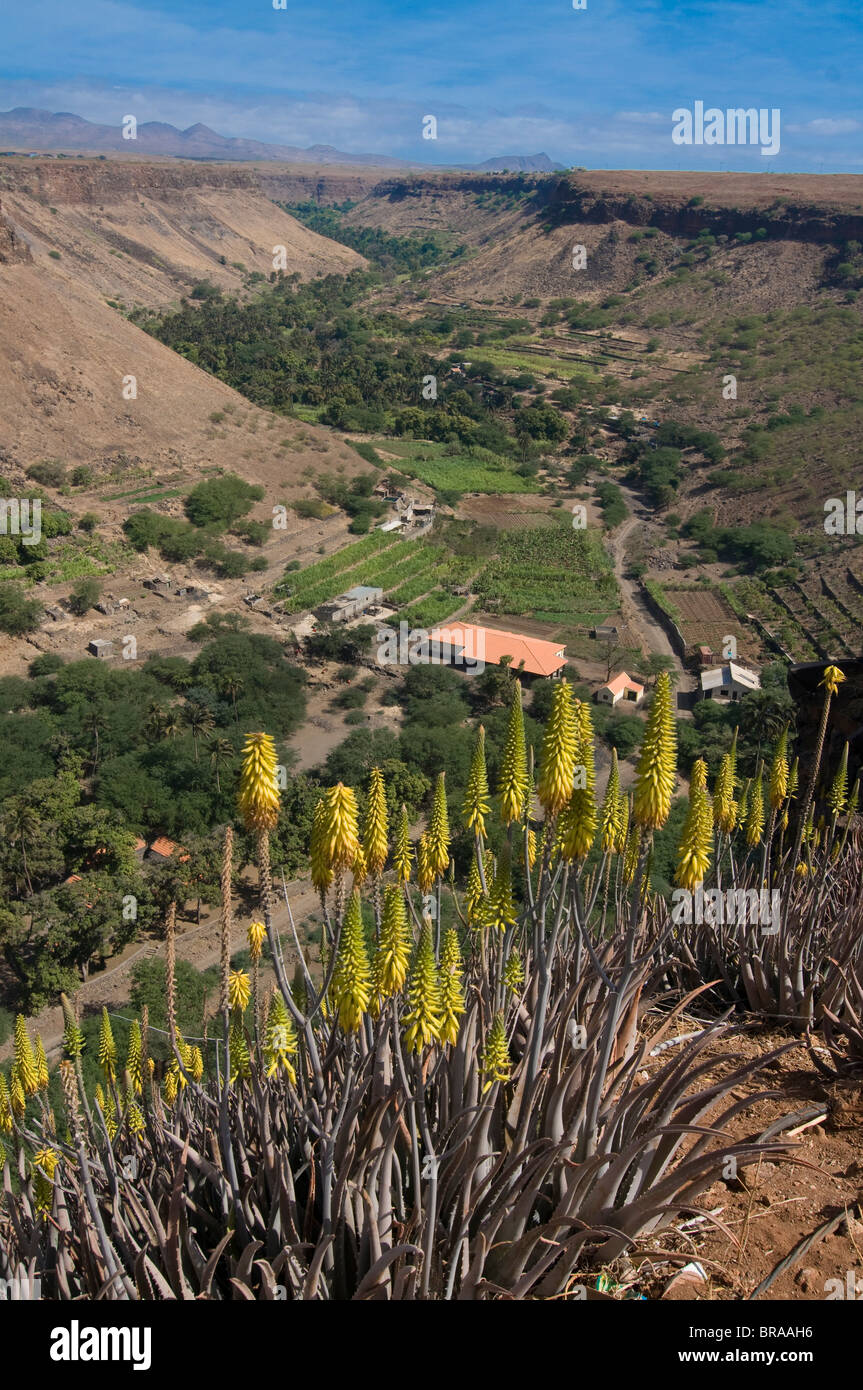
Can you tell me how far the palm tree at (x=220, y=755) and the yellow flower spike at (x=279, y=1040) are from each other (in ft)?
80.8

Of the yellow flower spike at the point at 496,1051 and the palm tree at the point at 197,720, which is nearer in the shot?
the yellow flower spike at the point at 496,1051

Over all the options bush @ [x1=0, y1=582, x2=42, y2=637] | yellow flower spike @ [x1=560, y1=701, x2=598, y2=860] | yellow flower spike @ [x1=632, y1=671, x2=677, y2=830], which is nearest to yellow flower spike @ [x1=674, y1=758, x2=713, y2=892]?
yellow flower spike @ [x1=632, y1=671, x2=677, y2=830]

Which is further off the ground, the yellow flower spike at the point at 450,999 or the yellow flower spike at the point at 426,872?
the yellow flower spike at the point at 426,872

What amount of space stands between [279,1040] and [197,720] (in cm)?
2787

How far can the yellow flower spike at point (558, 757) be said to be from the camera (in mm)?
5664

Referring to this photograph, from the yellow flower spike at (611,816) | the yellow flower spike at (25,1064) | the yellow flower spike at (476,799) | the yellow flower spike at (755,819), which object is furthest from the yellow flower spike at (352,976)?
the yellow flower spike at (755,819)

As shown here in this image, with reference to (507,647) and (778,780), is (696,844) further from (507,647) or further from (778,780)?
(507,647)

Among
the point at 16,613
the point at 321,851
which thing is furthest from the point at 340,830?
the point at 16,613

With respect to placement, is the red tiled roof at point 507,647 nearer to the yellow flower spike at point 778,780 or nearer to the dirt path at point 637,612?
the dirt path at point 637,612

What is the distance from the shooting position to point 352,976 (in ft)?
17.3

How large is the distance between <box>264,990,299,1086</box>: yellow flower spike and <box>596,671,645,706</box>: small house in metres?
34.3

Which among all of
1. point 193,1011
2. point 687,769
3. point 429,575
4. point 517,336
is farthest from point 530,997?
point 517,336

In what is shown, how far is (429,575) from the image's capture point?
52.8m

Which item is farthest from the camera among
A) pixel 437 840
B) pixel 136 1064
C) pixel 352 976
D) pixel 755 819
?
pixel 755 819
